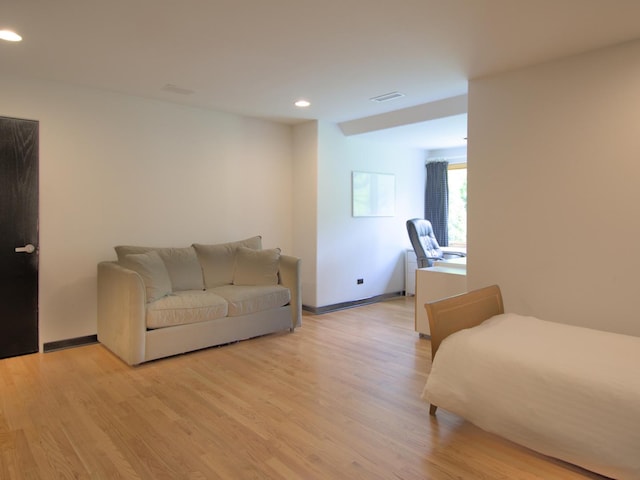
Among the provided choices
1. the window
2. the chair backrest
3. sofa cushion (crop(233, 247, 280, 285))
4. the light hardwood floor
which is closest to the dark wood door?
the light hardwood floor

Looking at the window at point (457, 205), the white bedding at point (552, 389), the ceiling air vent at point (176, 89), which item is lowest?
the white bedding at point (552, 389)

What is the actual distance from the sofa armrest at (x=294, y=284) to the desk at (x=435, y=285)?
1233 millimetres

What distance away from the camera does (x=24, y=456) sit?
218cm

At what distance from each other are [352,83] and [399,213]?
3.08 m

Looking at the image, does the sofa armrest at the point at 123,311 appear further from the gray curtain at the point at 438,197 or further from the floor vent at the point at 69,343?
the gray curtain at the point at 438,197

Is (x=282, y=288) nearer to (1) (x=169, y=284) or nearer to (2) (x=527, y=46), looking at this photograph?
(1) (x=169, y=284)

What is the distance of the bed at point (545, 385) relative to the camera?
1933 mm

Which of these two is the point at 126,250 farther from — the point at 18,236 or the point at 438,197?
the point at 438,197

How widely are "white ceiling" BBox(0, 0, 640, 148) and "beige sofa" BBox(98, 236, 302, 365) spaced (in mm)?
1622

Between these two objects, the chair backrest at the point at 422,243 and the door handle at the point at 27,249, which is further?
the chair backrest at the point at 422,243

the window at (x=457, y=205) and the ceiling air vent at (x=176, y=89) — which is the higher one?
the ceiling air vent at (x=176, y=89)

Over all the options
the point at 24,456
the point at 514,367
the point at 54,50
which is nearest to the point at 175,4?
the point at 54,50

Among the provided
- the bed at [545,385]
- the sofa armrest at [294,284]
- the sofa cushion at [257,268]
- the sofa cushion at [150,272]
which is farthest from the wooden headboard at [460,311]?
the sofa cushion at [150,272]

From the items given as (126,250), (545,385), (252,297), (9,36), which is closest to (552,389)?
(545,385)
